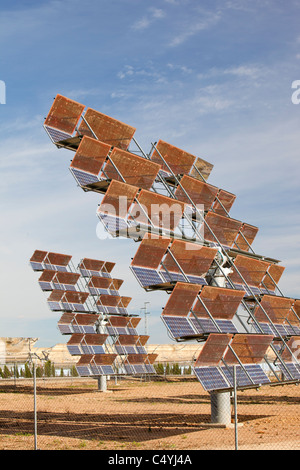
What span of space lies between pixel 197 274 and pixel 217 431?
5004mm

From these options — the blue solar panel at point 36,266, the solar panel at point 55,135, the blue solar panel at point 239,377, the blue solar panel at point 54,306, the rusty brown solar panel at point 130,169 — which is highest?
the blue solar panel at point 36,266

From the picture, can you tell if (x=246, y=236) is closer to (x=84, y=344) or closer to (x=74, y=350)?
(x=84, y=344)

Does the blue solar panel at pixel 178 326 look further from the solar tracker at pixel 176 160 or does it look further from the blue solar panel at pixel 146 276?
the solar tracker at pixel 176 160

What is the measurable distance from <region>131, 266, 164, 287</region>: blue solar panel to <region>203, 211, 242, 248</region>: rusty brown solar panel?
5688 millimetres

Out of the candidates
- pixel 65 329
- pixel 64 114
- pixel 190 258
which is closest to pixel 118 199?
pixel 190 258

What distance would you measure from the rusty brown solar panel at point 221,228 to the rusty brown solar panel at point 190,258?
3796mm

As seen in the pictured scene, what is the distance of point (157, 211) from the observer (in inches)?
779

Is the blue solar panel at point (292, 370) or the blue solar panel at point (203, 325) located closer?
the blue solar panel at point (203, 325)

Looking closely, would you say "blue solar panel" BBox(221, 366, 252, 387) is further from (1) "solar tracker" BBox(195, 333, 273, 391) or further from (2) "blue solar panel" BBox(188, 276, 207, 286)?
(2) "blue solar panel" BBox(188, 276, 207, 286)

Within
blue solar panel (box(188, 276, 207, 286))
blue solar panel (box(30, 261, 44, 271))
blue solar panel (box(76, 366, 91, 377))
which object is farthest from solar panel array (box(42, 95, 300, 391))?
blue solar panel (box(30, 261, 44, 271))

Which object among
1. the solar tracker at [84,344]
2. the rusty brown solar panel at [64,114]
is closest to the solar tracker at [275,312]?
the rusty brown solar panel at [64,114]

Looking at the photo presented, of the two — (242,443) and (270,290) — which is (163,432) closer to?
(242,443)

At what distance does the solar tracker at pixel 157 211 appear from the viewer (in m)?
19.0

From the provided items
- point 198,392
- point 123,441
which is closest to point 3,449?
point 123,441
